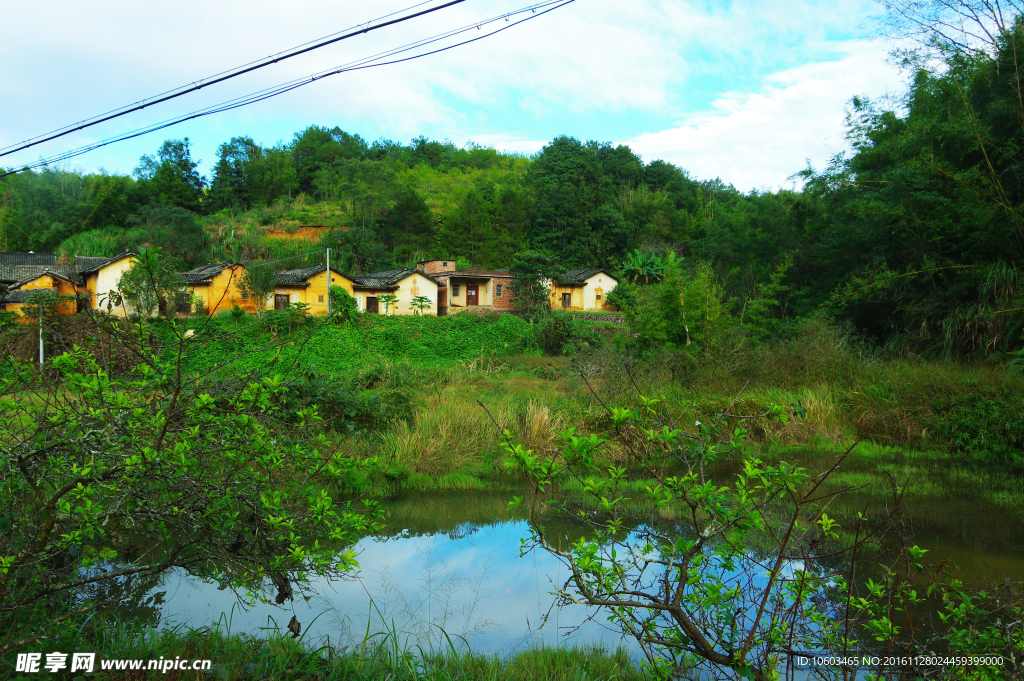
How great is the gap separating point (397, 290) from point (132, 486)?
2787 centimetres

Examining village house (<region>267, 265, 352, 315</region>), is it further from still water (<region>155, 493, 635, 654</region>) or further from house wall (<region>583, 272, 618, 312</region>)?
still water (<region>155, 493, 635, 654</region>)

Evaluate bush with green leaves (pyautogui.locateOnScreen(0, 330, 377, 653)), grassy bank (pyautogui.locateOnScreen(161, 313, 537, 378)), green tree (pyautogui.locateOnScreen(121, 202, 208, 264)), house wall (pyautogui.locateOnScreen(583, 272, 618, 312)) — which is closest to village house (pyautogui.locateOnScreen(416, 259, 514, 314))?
house wall (pyautogui.locateOnScreen(583, 272, 618, 312))

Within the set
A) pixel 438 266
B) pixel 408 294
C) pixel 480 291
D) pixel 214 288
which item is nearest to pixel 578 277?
pixel 480 291

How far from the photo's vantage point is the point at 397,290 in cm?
3036

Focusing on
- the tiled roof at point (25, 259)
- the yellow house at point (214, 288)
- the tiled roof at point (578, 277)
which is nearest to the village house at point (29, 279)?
the tiled roof at point (25, 259)

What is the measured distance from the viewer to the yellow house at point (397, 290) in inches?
1165

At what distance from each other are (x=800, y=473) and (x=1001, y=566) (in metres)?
4.52

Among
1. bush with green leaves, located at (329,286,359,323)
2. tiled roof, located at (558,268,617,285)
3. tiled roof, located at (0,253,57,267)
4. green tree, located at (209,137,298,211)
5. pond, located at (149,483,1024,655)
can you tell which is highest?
green tree, located at (209,137,298,211)

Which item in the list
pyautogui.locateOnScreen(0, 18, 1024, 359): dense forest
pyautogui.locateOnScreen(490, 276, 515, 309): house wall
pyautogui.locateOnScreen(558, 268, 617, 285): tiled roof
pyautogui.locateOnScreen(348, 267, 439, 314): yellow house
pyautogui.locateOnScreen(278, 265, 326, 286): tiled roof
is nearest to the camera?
pyautogui.locateOnScreen(0, 18, 1024, 359): dense forest

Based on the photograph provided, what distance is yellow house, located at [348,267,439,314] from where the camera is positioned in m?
29.6

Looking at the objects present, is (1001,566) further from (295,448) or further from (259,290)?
(259,290)

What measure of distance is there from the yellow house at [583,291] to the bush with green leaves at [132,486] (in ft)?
111

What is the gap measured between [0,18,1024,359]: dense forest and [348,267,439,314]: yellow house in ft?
27.8

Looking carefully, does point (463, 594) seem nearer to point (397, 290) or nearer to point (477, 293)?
point (397, 290)
